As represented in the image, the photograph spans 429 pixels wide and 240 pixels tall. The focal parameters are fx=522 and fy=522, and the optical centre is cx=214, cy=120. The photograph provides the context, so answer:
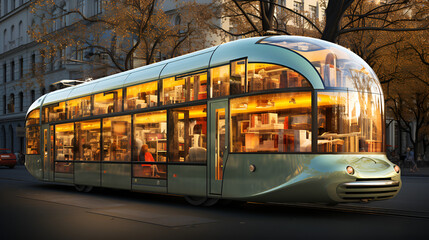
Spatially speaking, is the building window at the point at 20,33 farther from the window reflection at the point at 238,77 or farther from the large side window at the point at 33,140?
the window reflection at the point at 238,77

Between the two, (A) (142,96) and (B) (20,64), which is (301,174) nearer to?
(A) (142,96)

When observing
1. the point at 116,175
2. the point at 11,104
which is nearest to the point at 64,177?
the point at 116,175

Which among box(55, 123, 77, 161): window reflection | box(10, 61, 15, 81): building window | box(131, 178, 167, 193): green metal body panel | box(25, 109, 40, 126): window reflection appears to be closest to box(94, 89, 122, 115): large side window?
box(55, 123, 77, 161): window reflection

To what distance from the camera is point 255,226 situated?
348 inches

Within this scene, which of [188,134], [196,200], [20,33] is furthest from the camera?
[20,33]

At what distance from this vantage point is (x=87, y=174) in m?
16.2

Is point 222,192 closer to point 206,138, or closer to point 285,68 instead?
point 206,138

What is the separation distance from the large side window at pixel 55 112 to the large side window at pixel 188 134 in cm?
694

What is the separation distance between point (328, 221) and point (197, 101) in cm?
413

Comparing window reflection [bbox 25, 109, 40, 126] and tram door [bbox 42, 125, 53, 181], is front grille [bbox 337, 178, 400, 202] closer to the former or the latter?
tram door [bbox 42, 125, 53, 181]

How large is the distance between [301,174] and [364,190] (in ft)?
3.80

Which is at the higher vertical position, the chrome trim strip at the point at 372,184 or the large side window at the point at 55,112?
the large side window at the point at 55,112

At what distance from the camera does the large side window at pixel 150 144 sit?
12.8 meters

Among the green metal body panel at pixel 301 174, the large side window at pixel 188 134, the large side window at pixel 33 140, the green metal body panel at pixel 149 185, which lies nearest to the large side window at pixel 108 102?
the green metal body panel at pixel 149 185
